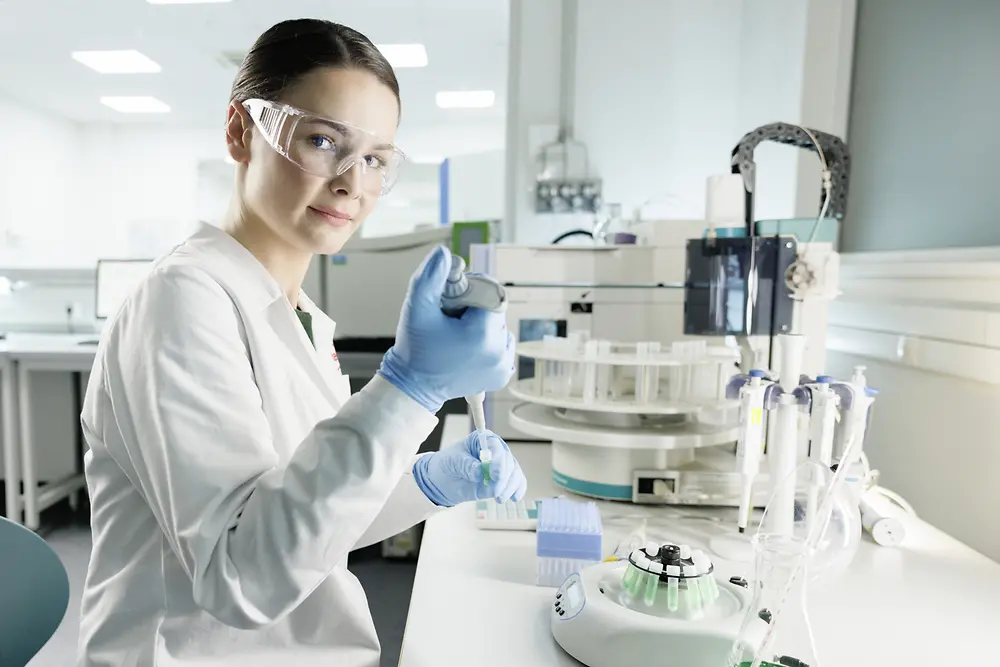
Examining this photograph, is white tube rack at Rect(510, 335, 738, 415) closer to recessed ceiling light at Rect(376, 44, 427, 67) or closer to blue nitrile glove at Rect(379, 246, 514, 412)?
blue nitrile glove at Rect(379, 246, 514, 412)

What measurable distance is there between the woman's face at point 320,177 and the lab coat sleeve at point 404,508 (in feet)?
1.22

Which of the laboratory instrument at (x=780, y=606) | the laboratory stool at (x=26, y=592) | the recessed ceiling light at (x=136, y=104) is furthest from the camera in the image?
the recessed ceiling light at (x=136, y=104)

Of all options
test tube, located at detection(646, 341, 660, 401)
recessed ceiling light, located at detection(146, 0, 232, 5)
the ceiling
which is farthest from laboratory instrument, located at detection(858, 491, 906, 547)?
recessed ceiling light, located at detection(146, 0, 232, 5)

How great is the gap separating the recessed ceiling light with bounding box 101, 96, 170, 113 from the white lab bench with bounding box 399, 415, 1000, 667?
612 cm

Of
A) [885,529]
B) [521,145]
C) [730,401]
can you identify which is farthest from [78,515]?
[885,529]

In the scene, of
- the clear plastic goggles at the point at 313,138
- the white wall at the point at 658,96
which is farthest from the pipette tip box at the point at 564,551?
the white wall at the point at 658,96

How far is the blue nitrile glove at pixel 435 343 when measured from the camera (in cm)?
58

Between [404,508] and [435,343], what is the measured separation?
1.38 ft

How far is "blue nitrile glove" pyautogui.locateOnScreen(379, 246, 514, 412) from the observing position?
1.89 ft

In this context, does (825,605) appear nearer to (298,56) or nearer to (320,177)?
(320,177)

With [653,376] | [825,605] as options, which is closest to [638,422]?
[653,376]

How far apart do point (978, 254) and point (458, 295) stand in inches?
49.3

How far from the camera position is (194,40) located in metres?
4.20

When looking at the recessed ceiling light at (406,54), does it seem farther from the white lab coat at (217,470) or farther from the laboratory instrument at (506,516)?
the white lab coat at (217,470)
